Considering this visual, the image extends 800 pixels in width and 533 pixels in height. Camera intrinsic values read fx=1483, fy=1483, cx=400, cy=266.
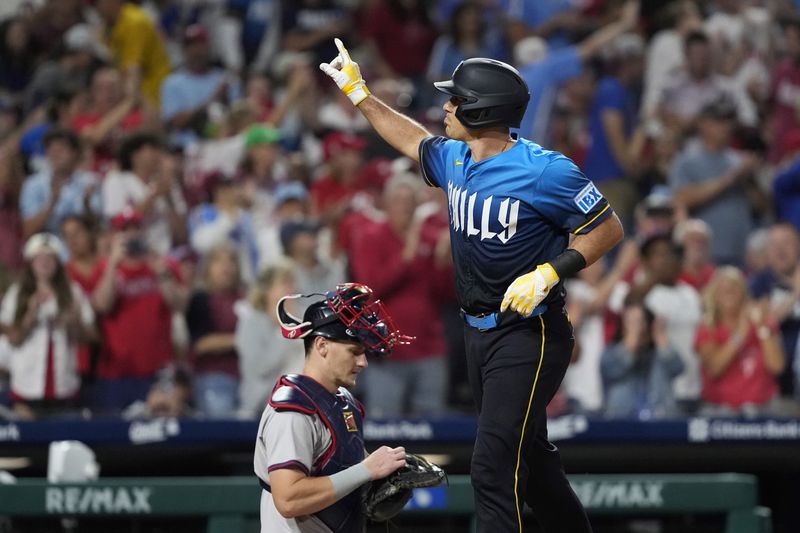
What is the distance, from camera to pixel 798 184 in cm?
1106

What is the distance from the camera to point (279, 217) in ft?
32.9

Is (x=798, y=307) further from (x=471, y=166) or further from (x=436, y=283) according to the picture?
(x=471, y=166)

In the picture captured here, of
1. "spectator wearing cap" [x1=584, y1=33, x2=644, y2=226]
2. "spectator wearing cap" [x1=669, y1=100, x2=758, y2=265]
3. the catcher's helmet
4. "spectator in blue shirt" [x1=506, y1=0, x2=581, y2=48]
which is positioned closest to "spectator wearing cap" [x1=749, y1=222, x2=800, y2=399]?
"spectator wearing cap" [x1=669, y1=100, x2=758, y2=265]

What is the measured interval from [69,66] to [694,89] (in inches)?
203

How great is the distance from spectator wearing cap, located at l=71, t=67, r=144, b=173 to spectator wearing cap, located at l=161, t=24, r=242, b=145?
0.46 meters

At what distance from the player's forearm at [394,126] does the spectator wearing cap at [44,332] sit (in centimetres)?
392

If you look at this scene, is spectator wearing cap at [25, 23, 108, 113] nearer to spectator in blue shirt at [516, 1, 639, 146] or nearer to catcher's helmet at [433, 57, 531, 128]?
spectator in blue shirt at [516, 1, 639, 146]

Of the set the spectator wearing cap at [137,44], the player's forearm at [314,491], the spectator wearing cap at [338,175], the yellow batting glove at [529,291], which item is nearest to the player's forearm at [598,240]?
the yellow batting glove at [529,291]

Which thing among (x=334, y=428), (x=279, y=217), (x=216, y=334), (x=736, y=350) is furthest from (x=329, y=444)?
(x=279, y=217)

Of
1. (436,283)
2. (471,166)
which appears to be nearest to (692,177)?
(436,283)

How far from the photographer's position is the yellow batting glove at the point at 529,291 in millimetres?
4645

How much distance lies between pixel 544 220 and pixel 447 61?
7.66m

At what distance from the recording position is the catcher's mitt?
15.2ft

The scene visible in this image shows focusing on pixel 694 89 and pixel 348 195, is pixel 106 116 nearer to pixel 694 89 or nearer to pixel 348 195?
pixel 348 195
